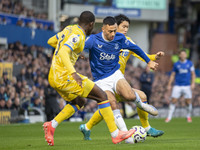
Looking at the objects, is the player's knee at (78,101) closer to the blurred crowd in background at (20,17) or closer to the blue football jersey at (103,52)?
the blue football jersey at (103,52)

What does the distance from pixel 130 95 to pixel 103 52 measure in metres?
0.94

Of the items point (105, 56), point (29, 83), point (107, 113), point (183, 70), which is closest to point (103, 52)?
point (105, 56)

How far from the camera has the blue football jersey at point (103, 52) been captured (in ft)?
30.0

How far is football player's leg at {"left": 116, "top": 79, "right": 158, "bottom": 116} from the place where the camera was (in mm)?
9062

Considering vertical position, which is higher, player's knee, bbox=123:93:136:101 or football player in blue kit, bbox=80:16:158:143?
football player in blue kit, bbox=80:16:158:143

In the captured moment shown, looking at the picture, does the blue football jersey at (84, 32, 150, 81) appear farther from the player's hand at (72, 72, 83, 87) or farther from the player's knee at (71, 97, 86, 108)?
the player's hand at (72, 72, 83, 87)

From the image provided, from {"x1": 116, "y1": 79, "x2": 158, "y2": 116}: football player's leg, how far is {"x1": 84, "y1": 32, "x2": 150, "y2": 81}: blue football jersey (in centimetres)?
33

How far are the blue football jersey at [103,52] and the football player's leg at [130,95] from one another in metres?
0.33

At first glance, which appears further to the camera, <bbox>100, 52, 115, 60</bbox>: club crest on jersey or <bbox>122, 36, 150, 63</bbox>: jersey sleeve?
<bbox>122, 36, 150, 63</bbox>: jersey sleeve

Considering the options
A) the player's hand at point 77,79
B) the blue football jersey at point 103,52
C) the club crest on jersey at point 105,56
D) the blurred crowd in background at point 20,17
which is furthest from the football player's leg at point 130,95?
the blurred crowd in background at point 20,17

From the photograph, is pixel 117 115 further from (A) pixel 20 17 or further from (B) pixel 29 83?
(A) pixel 20 17

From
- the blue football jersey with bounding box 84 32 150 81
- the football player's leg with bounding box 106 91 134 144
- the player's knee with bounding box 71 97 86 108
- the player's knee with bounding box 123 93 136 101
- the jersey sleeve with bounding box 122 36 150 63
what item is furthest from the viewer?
the jersey sleeve with bounding box 122 36 150 63

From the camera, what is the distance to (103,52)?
9.17 meters

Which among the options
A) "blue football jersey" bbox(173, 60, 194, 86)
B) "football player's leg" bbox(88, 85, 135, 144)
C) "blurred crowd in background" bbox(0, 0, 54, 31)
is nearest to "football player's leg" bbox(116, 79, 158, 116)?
"football player's leg" bbox(88, 85, 135, 144)
